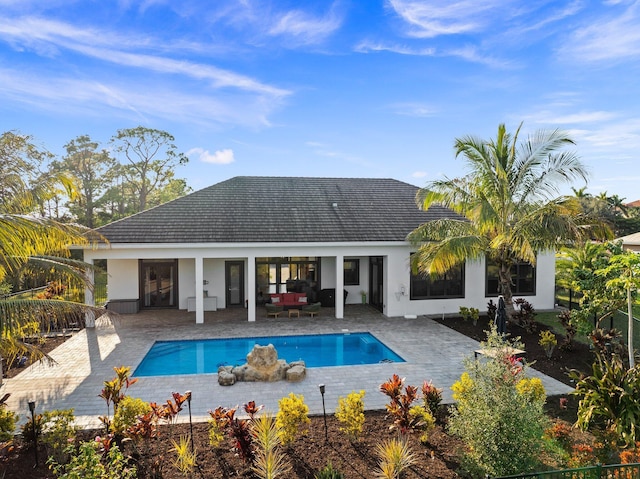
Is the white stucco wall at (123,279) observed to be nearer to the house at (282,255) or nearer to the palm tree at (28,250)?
the house at (282,255)

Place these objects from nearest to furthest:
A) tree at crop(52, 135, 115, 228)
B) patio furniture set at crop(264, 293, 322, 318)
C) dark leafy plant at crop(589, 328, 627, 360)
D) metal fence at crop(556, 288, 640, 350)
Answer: dark leafy plant at crop(589, 328, 627, 360)
metal fence at crop(556, 288, 640, 350)
patio furniture set at crop(264, 293, 322, 318)
tree at crop(52, 135, 115, 228)

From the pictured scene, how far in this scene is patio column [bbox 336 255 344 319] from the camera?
18375 millimetres

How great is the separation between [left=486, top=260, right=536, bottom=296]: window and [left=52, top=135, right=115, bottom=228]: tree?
129 feet

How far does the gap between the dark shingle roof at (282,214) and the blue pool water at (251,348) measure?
4.33m

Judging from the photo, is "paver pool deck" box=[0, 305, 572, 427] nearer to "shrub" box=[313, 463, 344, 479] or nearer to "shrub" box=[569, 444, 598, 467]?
"shrub" box=[313, 463, 344, 479]

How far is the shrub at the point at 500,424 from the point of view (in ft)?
19.0

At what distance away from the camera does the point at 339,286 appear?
18.4 metres

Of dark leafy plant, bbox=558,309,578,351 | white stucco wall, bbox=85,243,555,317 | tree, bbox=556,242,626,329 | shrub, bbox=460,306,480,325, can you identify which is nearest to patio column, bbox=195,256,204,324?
white stucco wall, bbox=85,243,555,317

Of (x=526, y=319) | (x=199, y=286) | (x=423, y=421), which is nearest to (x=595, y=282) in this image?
(x=526, y=319)

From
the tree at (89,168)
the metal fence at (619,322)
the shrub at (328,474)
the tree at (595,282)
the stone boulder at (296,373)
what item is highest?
the tree at (89,168)

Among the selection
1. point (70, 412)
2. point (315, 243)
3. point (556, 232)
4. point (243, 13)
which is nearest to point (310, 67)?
point (243, 13)

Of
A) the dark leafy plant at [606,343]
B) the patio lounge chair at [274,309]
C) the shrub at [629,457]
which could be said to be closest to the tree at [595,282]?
the dark leafy plant at [606,343]

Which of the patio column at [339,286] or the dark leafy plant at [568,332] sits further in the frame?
the patio column at [339,286]

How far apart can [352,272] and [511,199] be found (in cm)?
913
